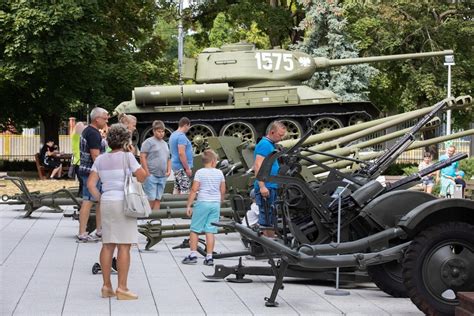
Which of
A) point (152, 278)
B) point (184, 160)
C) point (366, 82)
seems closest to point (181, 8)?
point (366, 82)

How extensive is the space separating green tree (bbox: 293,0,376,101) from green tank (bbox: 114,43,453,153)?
8.21m

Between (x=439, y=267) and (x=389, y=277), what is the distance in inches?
46.5

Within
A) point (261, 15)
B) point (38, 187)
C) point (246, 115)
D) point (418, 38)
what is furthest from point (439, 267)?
point (418, 38)

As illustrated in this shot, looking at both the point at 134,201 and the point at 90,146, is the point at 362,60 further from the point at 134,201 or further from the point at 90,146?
the point at 134,201

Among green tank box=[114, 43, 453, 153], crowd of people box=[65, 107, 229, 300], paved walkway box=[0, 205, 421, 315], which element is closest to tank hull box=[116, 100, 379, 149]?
green tank box=[114, 43, 453, 153]

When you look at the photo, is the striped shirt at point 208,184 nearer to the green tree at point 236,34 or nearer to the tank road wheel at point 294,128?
the tank road wheel at point 294,128

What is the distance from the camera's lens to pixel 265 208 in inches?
464

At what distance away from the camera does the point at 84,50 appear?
3384 centimetres

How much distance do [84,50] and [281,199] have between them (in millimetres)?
25130

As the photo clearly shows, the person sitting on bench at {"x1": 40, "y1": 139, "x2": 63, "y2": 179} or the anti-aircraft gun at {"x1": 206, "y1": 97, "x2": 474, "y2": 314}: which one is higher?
the anti-aircraft gun at {"x1": 206, "y1": 97, "x2": 474, "y2": 314}

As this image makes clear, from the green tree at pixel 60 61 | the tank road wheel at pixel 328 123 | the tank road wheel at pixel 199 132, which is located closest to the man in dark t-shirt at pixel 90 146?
the tank road wheel at pixel 199 132

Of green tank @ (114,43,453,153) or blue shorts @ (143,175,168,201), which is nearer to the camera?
blue shorts @ (143,175,168,201)

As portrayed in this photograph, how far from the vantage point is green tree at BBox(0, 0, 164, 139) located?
33406mm

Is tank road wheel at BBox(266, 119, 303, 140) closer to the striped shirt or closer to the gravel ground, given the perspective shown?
the gravel ground
